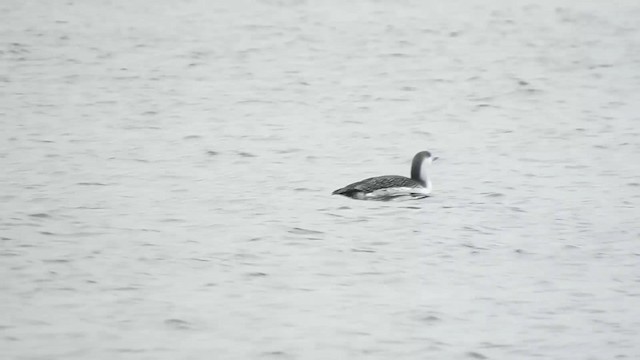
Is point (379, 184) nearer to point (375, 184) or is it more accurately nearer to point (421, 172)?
point (375, 184)

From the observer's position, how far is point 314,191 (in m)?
16.0

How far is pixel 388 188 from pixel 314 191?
107 centimetres

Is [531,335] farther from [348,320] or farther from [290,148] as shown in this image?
[290,148]

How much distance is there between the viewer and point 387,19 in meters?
33.0

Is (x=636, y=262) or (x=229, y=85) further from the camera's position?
(x=229, y=85)

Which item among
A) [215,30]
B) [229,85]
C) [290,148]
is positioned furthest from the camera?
[215,30]

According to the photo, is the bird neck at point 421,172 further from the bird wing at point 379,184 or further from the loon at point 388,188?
the bird wing at point 379,184

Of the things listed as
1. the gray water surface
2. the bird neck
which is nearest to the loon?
the bird neck

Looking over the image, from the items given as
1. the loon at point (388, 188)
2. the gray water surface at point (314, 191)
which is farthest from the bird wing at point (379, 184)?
the gray water surface at point (314, 191)

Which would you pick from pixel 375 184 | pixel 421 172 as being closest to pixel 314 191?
pixel 375 184

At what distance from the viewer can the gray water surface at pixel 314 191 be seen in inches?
416

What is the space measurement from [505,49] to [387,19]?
15.8 feet

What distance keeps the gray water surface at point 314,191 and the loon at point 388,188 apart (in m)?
0.16

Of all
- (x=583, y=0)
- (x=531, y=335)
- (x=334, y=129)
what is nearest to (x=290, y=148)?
(x=334, y=129)
